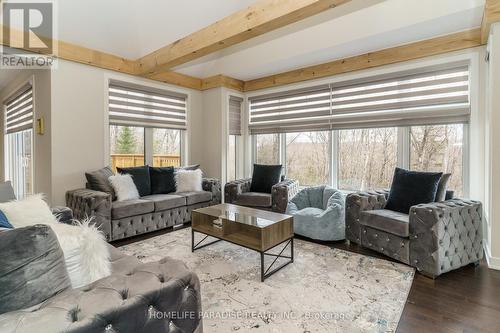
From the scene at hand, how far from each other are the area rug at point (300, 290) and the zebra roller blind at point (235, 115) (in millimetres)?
2912

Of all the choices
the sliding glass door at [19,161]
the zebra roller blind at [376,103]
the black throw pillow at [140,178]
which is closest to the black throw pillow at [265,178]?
the zebra roller blind at [376,103]

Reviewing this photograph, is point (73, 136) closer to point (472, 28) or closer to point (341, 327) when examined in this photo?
point (341, 327)

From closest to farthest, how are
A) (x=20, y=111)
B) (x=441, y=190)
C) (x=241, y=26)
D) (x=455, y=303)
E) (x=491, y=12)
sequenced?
(x=455, y=303)
(x=491, y=12)
(x=241, y=26)
(x=441, y=190)
(x=20, y=111)

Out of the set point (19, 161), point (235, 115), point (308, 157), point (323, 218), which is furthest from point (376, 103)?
point (19, 161)

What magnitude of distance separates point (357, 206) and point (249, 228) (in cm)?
133

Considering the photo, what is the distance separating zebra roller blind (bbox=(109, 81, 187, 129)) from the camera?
433cm

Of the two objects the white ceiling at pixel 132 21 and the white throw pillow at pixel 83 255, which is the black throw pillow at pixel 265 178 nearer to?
the white ceiling at pixel 132 21

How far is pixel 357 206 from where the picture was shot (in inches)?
125

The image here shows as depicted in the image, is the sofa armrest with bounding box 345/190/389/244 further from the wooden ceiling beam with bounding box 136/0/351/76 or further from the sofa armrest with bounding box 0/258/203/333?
the sofa armrest with bounding box 0/258/203/333

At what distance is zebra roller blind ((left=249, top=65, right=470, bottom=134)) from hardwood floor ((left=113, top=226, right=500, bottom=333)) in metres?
1.93

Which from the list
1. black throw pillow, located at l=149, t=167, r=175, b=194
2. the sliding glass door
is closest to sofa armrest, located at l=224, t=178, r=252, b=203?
black throw pillow, located at l=149, t=167, r=175, b=194

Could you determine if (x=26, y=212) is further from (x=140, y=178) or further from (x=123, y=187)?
(x=140, y=178)

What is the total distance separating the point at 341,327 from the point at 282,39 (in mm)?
3897

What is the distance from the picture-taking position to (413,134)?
3818mm
